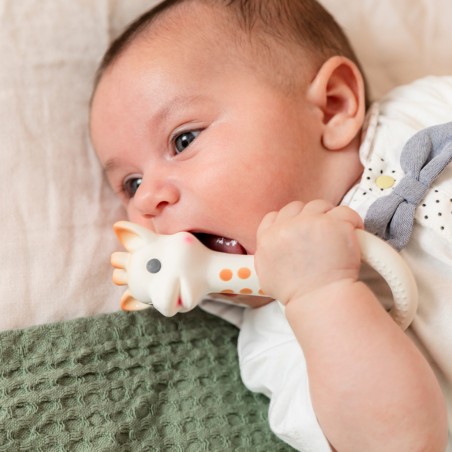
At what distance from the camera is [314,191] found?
1079 millimetres

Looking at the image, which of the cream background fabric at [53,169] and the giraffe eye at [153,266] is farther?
the cream background fabric at [53,169]

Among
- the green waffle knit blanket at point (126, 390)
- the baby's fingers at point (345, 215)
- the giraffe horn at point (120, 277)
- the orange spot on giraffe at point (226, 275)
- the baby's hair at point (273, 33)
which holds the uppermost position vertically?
the baby's hair at point (273, 33)

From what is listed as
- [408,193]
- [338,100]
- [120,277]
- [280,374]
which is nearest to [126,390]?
[120,277]

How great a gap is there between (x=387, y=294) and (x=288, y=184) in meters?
0.32

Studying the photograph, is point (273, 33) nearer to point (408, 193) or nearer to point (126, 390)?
point (408, 193)

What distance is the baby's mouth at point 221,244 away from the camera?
3.48ft

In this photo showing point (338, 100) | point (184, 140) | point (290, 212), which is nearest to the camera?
point (290, 212)

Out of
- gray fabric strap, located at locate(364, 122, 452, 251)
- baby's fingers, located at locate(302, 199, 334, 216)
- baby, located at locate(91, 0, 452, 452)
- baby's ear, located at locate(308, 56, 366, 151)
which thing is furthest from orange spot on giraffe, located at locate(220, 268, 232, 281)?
baby's ear, located at locate(308, 56, 366, 151)

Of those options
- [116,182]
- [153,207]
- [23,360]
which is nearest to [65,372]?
[23,360]

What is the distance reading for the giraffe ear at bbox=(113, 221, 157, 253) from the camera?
94cm

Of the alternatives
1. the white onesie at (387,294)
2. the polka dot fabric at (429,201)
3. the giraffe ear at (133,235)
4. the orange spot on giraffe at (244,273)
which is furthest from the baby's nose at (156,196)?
the polka dot fabric at (429,201)

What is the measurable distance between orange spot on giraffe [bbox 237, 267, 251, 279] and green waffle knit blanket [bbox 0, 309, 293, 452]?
0.34m

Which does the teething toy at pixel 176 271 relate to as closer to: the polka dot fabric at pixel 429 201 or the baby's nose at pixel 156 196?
the baby's nose at pixel 156 196

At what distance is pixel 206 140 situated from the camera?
1036 millimetres
